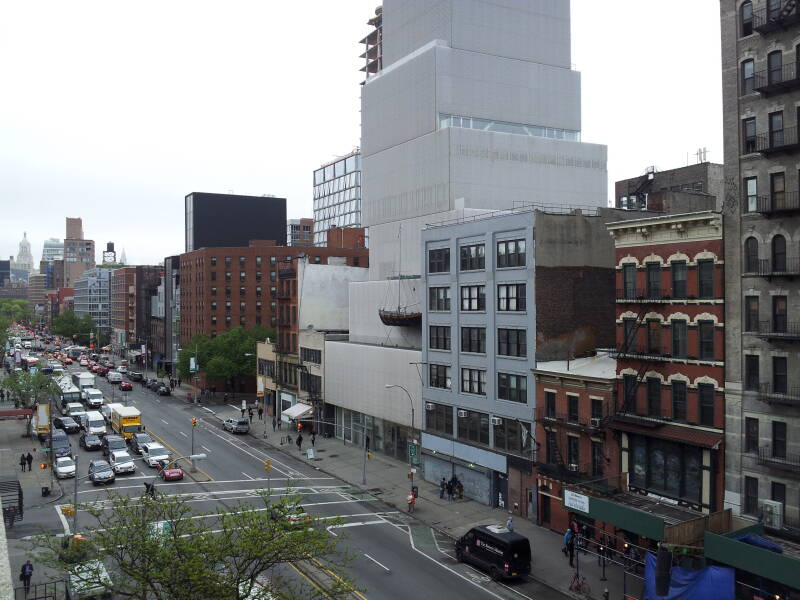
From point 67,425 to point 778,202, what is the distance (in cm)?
6919

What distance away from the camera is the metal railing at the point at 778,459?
94.1ft

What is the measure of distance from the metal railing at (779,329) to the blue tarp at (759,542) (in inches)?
335

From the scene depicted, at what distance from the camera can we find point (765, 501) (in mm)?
29844

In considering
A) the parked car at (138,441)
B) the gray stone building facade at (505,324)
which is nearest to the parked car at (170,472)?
the parked car at (138,441)

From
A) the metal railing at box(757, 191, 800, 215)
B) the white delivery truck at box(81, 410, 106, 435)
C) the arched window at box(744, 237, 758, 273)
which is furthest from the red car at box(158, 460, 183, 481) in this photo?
A: the metal railing at box(757, 191, 800, 215)

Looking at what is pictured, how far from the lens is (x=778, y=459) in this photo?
29.5 meters

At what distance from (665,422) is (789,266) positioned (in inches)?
381

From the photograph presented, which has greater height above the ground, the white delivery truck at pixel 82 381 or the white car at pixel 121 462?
the white delivery truck at pixel 82 381

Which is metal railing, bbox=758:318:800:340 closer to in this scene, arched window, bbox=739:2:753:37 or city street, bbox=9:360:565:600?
arched window, bbox=739:2:753:37

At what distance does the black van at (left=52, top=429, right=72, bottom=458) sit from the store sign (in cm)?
4321

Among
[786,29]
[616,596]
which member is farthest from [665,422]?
[786,29]

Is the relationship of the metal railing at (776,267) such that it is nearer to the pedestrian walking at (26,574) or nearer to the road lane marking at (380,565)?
the road lane marking at (380,565)

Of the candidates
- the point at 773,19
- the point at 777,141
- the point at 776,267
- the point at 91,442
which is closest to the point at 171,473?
the point at 91,442

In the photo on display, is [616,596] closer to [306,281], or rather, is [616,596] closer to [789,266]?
[789,266]
